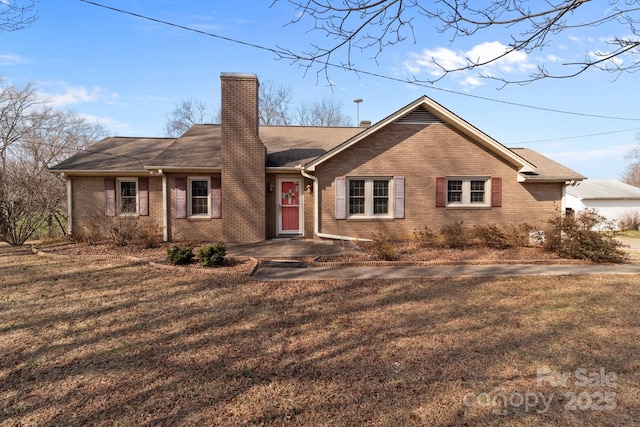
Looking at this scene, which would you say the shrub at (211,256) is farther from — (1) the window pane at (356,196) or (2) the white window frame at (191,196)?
(1) the window pane at (356,196)

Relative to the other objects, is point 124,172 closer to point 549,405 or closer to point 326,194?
point 326,194

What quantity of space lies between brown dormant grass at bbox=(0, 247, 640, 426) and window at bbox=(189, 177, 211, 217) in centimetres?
608

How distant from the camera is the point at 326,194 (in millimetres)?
12266

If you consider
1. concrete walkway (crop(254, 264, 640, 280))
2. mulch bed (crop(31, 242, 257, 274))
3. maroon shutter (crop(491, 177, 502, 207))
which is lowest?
concrete walkway (crop(254, 264, 640, 280))

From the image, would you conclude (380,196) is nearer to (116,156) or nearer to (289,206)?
(289,206)

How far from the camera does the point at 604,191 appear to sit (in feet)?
87.2

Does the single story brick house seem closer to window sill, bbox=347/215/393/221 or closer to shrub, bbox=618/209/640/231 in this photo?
window sill, bbox=347/215/393/221

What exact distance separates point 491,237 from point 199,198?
9.95 meters

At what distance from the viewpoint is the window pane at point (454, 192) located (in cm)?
1277

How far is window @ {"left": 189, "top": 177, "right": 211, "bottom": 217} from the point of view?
492 inches

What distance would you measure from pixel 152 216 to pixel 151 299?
7765 mm

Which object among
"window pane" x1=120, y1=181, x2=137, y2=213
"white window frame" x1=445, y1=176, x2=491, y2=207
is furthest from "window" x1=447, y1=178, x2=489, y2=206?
"window pane" x1=120, y1=181, x2=137, y2=213

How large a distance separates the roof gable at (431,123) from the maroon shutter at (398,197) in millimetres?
1947

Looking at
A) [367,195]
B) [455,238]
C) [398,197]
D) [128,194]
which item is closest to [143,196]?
[128,194]
